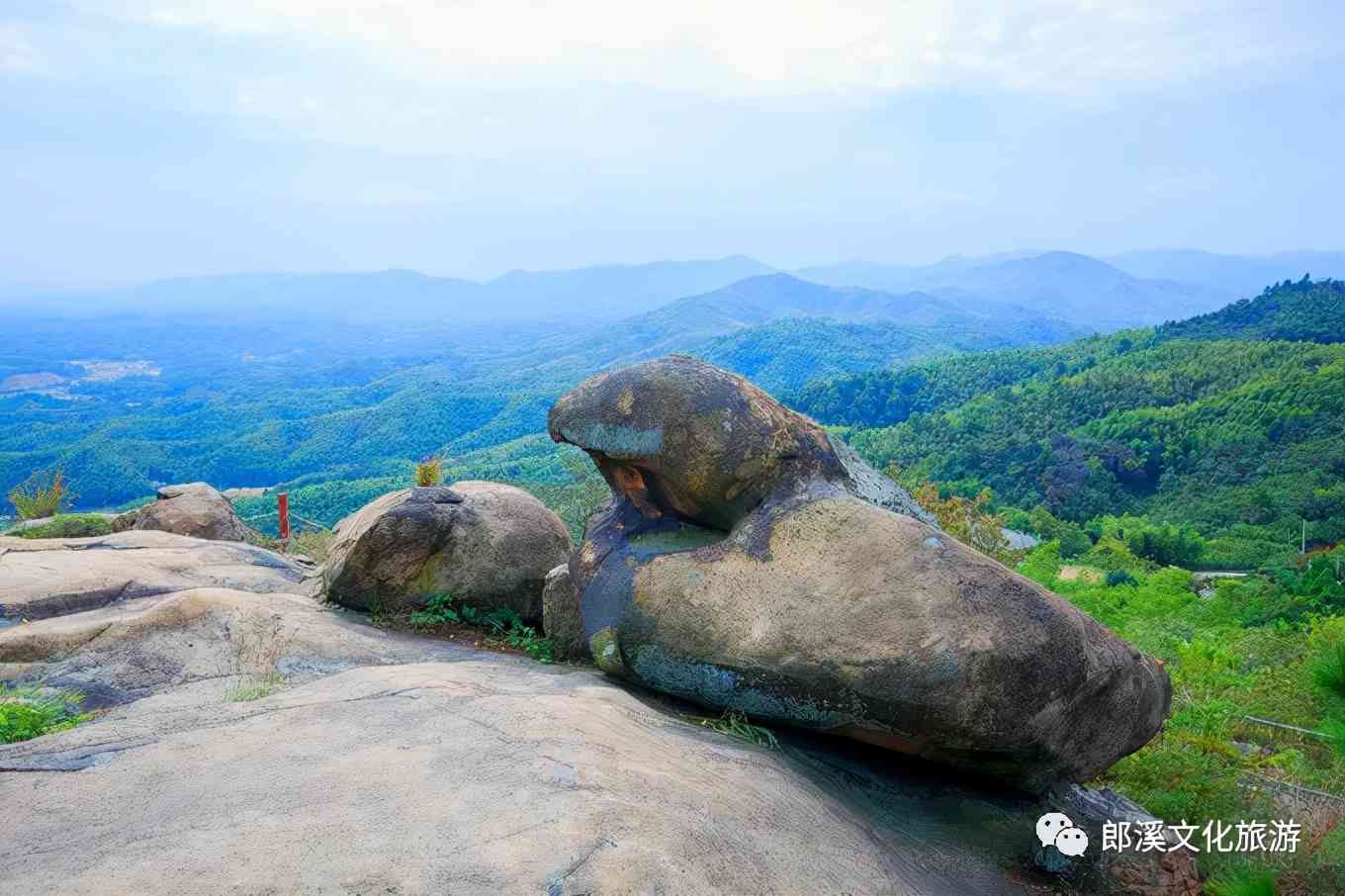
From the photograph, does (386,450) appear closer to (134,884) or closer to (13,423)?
(13,423)

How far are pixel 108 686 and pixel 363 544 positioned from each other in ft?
10.5

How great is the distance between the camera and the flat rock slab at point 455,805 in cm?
409

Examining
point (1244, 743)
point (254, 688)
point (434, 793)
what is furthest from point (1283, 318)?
point (434, 793)

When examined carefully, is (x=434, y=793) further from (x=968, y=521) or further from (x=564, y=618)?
(x=968, y=521)

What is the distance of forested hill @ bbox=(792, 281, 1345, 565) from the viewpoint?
51.0 m

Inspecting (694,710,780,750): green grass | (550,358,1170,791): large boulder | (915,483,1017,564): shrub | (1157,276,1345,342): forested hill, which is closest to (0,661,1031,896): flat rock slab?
(694,710,780,750): green grass

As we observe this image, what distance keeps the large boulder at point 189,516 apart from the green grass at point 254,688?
393 inches

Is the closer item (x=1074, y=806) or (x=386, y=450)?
(x=1074, y=806)

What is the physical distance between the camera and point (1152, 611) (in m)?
29.0

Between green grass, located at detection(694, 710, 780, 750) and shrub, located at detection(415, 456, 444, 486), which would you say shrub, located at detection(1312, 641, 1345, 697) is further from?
shrub, located at detection(415, 456, 444, 486)

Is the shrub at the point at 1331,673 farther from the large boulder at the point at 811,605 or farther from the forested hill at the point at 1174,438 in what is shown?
the forested hill at the point at 1174,438

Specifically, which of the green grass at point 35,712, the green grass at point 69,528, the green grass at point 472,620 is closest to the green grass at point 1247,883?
the green grass at point 472,620

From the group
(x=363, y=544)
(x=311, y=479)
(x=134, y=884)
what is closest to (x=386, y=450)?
(x=311, y=479)

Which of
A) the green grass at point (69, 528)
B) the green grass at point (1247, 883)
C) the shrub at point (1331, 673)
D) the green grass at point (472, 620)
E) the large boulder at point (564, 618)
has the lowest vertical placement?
the green grass at point (69, 528)
